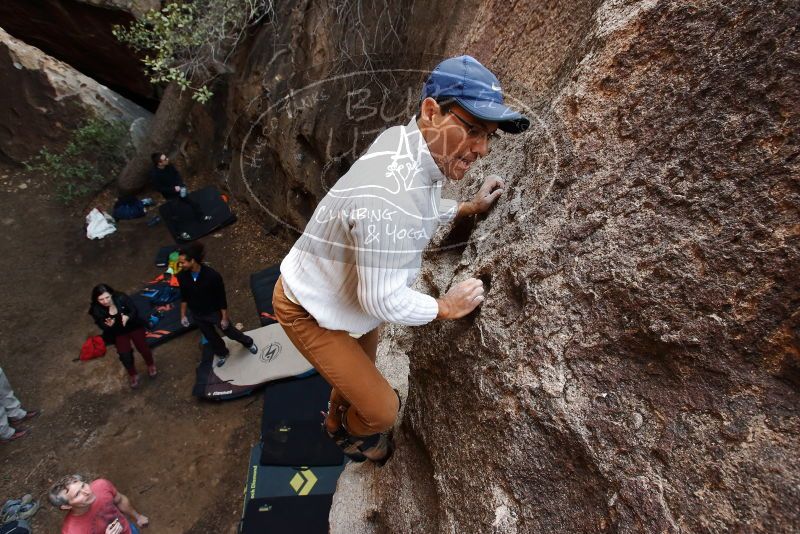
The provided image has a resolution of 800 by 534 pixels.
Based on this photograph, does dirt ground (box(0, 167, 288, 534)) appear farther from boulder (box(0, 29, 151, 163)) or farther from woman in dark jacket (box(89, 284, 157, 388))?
boulder (box(0, 29, 151, 163))

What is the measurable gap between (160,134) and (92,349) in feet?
12.3

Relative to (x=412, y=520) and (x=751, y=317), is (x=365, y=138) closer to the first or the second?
(x=412, y=520)

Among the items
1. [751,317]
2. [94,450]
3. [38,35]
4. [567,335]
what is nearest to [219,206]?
[94,450]

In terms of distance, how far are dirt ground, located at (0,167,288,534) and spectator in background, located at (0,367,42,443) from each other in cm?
9

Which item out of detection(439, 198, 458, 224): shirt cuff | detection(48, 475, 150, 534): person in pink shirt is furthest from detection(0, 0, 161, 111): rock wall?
detection(439, 198, 458, 224): shirt cuff

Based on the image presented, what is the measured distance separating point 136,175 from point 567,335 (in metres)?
8.11

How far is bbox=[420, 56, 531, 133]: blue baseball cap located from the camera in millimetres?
1571

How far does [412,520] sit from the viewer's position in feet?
7.39

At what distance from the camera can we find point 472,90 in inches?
62.5

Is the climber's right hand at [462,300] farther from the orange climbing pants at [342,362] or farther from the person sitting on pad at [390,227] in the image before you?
the orange climbing pants at [342,362]

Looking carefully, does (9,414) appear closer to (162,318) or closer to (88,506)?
(162,318)

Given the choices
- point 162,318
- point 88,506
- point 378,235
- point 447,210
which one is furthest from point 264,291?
point 378,235

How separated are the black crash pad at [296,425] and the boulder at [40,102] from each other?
626 centimetres

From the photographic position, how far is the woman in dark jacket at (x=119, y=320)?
4.45 m
